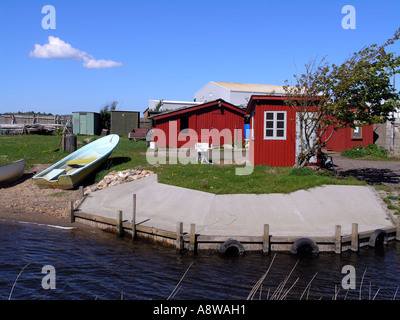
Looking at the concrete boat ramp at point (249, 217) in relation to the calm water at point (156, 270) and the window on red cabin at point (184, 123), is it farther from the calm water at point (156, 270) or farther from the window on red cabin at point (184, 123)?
the window on red cabin at point (184, 123)

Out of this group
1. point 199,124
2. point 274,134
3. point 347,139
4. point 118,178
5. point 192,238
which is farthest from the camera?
point 199,124

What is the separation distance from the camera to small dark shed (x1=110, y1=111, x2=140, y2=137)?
133 feet

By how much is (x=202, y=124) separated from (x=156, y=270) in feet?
70.3

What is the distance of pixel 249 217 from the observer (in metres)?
13.5

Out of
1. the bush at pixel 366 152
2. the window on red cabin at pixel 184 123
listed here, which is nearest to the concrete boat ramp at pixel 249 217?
the bush at pixel 366 152

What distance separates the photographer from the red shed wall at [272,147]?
66.5 feet

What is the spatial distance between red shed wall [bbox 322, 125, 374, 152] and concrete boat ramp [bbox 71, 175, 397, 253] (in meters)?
13.9

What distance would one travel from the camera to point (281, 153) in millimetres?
20438

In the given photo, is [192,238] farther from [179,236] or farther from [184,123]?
[184,123]

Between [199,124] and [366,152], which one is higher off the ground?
[199,124]

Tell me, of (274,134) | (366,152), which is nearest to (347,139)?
(366,152)

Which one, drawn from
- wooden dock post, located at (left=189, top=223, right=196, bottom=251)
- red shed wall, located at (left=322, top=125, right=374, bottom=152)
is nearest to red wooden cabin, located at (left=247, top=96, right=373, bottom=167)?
wooden dock post, located at (left=189, top=223, right=196, bottom=251)

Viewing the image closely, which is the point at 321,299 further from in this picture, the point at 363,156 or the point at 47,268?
the point at 363,156
